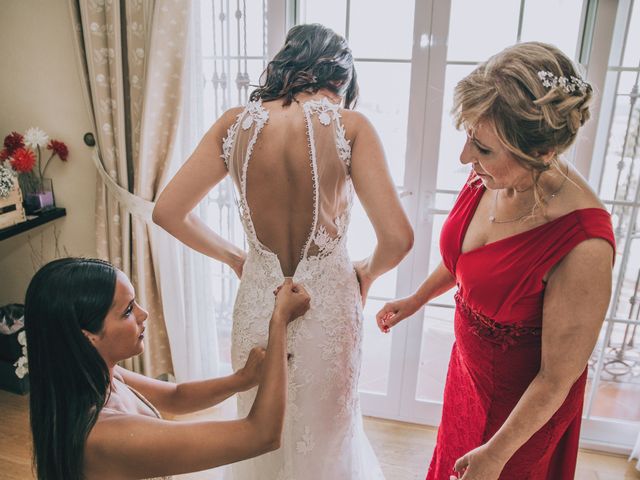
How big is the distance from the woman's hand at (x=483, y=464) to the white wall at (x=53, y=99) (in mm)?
2200

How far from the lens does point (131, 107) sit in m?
2.30

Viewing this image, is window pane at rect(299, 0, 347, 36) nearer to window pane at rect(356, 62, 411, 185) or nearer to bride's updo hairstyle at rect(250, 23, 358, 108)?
window pane at rect(356, 62, 411, 185)

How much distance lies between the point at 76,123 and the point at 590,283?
238 centimetres

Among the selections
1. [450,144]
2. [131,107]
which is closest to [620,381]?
[450,144]

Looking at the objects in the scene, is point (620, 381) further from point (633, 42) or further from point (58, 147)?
point (58, 147)

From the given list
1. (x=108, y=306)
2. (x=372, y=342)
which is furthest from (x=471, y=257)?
(x=372, y=342)

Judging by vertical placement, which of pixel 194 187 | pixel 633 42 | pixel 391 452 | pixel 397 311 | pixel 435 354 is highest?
pixel 633 42

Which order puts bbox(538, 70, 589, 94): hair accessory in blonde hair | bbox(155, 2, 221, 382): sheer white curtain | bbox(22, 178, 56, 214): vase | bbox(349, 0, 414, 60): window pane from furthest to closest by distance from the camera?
1. bbox(22, 178, 56, 214): vase
2. bbox(155, 2, 221, 382): sheer white curtain
3. bbox(349, 0, 414, 60): window pane
4. bbox(538, 70, 589, 94): hair accessory in blonde hair

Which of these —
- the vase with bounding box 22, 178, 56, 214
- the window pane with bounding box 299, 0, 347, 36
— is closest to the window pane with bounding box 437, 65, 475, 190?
the window pane with bounding box 299, 0, 347, 36

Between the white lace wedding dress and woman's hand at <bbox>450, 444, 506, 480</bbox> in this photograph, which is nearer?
woman's hand at <bbox>450, 444, 506, 480</bbox>

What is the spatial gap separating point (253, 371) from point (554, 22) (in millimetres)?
1730

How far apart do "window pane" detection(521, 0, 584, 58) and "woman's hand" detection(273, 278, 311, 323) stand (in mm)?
1411

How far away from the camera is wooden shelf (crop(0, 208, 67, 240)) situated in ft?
7.62

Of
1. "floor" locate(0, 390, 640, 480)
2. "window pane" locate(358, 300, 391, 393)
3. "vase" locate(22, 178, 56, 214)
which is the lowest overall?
"floor" locate(0, 390, 640, 480)
